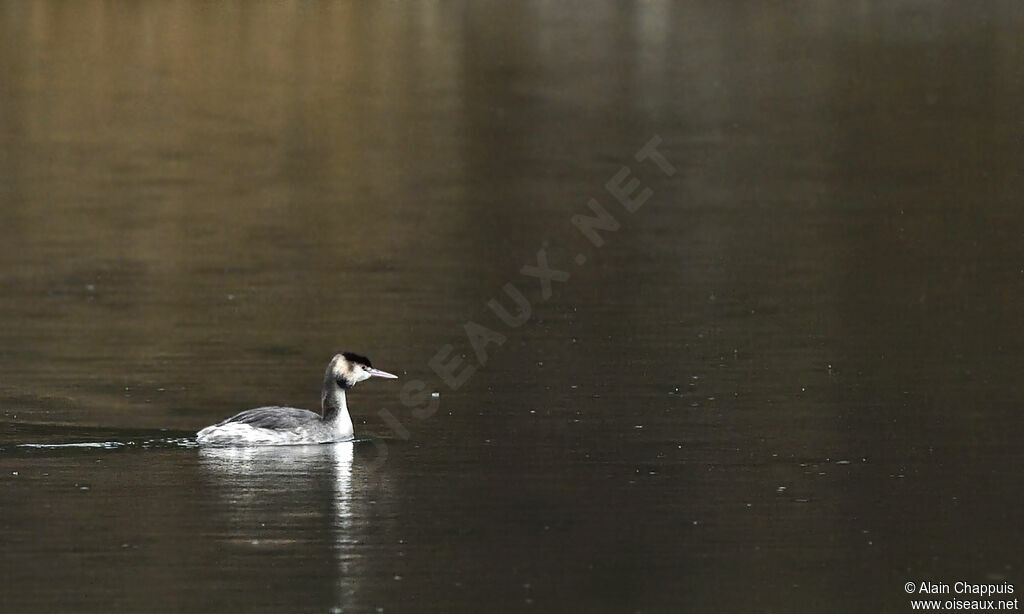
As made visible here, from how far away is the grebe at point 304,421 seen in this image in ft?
50.2

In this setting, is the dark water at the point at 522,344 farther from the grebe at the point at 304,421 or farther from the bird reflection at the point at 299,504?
the grebe at the point at 304,421

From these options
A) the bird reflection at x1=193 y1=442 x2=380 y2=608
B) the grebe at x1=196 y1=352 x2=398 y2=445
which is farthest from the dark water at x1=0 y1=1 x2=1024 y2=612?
the grebe at x1=196 y1=352 x2=398 y2=445

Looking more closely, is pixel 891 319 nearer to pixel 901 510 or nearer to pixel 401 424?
pixel 401 424

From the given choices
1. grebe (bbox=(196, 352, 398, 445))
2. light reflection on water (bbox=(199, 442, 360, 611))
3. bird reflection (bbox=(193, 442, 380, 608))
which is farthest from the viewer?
grebe (bbox=(196, 352, 398, 445))

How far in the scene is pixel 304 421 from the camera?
15.7 m

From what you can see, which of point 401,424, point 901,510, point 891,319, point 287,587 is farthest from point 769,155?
point 287,587

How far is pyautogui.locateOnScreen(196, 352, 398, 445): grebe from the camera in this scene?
15297mm

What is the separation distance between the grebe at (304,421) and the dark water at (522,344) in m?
0.19

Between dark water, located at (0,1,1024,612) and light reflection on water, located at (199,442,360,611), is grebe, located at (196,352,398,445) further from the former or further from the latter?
dark water, located at (0,1,1024,612)

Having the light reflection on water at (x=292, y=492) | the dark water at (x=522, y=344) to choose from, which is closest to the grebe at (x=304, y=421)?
the light reflection on water at (x=292, y=492)

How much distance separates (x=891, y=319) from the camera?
20141 millimetres

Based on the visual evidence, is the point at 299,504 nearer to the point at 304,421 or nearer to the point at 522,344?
the point at 304,421

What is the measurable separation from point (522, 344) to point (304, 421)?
155 inches

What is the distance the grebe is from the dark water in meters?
0.19
